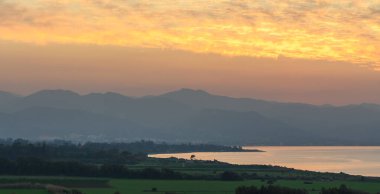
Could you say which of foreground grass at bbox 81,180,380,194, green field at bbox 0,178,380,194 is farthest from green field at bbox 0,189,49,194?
foreground grass at bbox 81,180,380,194

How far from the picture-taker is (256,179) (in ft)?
233

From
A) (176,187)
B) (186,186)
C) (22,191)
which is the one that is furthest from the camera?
(186,186)

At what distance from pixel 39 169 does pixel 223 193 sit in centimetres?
2847

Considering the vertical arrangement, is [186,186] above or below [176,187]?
above

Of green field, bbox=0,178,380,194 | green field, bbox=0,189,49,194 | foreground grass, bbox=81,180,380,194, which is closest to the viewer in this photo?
green field, bbox=0,189,49,194

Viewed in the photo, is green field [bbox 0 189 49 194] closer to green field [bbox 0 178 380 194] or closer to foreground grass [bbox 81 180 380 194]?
green field [bbox 0 178 380 194]

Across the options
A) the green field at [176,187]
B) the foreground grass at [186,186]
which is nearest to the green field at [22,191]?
the green field at [176,187]

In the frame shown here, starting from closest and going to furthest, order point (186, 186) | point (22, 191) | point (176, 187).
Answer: point (22, 191) → point (176, 187) → point (186, 186)

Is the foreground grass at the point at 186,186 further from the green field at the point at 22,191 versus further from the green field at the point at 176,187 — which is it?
the green field at the point at 22,191

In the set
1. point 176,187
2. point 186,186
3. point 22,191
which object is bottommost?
point 22,191

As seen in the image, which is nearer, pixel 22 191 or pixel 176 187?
pixel 22 191

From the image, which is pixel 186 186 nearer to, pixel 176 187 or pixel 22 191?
pixel 176 187

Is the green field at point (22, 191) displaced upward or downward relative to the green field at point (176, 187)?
downward

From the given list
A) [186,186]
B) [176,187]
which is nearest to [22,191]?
[176,187]
